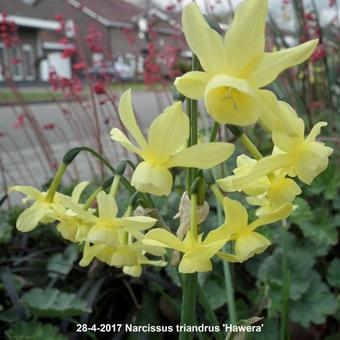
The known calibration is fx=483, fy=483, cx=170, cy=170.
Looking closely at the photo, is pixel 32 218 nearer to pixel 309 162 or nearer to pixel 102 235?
pixel 102 235

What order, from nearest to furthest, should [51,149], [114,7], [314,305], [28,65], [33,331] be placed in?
[33,331], [314,305], [51,149], [114,7], [28,65]

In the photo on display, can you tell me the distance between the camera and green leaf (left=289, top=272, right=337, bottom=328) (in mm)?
1324

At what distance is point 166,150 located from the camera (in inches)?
22.1

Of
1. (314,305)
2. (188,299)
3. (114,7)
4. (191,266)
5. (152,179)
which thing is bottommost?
(314,305)

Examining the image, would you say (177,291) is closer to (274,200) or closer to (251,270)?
(251,270)

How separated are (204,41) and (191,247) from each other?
0.24 m

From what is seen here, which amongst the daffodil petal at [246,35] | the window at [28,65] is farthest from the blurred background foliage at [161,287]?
the window at [28,65]

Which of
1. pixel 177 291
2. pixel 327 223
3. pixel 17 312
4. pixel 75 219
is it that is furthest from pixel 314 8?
pixel 75 219

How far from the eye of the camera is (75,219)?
0.67m

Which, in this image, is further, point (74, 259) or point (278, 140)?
point (74, 259)

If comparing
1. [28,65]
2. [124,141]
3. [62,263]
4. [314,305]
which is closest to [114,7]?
[62,263]

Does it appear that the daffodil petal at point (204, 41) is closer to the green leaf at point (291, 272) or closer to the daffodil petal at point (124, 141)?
the daffodil petal at point (124, 141)

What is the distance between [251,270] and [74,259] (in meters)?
0.56

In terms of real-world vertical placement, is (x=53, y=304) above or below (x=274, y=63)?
below
